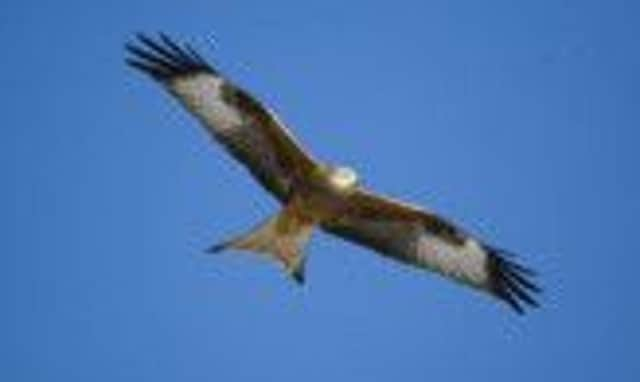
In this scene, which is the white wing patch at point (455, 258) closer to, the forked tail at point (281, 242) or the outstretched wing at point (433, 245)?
the outstretched wing at point (433, 245)

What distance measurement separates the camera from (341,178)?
27.9 ft

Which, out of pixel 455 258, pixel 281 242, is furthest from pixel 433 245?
pixel 281 242

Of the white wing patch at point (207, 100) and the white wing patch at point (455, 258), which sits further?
the white wing patch at point (455, 258)

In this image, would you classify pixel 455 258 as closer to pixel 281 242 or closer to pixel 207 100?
pixel 281 242

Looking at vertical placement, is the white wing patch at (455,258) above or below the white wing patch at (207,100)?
above

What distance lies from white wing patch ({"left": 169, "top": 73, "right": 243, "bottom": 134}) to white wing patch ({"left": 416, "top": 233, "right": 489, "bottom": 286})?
1866mm

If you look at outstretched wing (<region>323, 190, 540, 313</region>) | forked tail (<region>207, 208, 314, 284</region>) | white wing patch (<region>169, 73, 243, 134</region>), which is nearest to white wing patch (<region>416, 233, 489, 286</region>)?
outstretched wing (<region>323, 190, 540, 313</region>)

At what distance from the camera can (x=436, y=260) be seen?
923 cm

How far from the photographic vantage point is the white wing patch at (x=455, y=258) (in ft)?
30.3

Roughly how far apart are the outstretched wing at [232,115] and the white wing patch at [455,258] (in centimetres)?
130

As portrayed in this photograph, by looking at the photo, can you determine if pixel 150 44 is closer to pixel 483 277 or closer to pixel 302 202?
pixel 302 202

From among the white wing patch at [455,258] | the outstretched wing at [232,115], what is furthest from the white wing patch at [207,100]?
the white wing patch at [455,258]

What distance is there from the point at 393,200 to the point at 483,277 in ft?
4.11

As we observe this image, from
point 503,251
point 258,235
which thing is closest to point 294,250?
point 258,235
